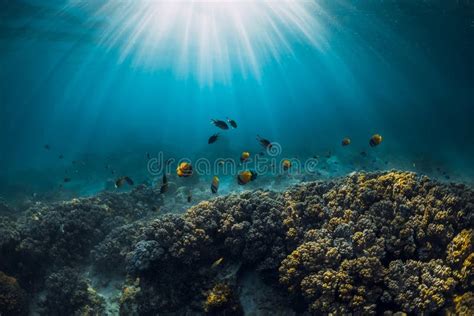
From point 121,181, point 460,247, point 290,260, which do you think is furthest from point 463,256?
point 121,181

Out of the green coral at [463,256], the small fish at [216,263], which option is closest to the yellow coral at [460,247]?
the green coral at [463,256]

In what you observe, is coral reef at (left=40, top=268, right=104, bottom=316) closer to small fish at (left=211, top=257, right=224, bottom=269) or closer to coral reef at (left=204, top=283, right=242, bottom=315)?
small fish at (left=211, top=257, right=224, bottom=269)

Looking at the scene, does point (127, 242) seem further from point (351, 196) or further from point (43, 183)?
point (43, 183)

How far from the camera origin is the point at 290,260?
596 cm

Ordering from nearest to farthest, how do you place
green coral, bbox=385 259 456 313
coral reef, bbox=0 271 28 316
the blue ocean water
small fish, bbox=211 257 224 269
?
green coral, bbox=385 259 456 313 → small fish, bbox=211 257 224 269 → coral reef, bbox=0 271 28 316 → the blue ocean water

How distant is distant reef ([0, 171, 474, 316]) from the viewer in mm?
5160

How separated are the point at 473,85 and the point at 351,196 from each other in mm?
87084

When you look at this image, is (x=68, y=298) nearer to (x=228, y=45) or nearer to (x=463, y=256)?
(x=463, y=256)

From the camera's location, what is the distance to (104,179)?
2995cm

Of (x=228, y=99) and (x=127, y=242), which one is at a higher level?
(x=228, y=99)

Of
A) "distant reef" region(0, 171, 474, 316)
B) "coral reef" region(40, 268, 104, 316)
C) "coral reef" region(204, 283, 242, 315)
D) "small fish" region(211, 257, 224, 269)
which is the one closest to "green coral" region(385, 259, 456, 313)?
"distant reef" region(0, 171, 474, 316)

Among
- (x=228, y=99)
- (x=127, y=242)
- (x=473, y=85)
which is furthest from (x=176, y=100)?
(x=127, y=242)

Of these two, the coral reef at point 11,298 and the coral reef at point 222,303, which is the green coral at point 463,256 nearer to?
the coral reef at point 222,303

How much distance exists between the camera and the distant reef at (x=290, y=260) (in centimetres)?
516
